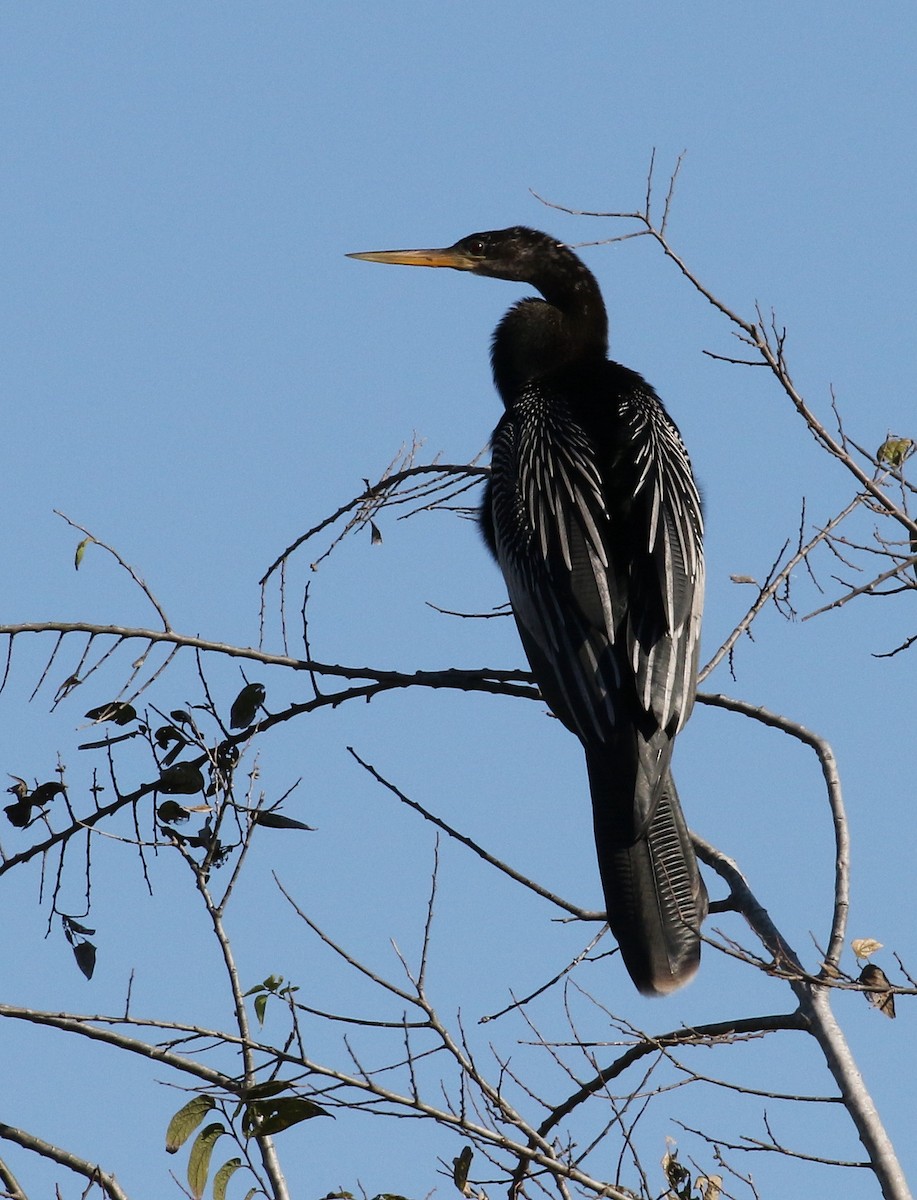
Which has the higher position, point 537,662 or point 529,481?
point 529,481

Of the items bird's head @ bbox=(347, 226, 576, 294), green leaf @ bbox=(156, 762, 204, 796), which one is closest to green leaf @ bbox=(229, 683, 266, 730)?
green leaf @ bbox=(156, 762, 204, 796)

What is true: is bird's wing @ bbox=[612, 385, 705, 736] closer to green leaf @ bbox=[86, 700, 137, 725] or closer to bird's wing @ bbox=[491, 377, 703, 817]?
bird's wing @ bbox=[491, 377, 703, 817]

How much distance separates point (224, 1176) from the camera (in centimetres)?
302

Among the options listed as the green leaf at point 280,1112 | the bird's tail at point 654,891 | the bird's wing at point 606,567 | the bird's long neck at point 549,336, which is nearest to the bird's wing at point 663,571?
the bird's wing at point 606,567

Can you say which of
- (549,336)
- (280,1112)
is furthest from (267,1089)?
(549,336)

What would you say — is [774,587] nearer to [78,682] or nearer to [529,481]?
[529,481]

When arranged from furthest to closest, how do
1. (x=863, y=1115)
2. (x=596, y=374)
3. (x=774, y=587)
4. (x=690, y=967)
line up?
(x=596, y=374) < (x=774, y=587) < (x=690, y=967) < (x=863, y=1115)

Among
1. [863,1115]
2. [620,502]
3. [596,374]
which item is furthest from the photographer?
[596,374]

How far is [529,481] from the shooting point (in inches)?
177

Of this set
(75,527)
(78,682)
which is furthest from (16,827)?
(75,527)

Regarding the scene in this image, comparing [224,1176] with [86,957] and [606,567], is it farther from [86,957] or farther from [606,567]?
[606,567]

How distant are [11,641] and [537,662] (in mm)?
1350

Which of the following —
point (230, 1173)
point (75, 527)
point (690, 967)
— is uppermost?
point (75, 527)

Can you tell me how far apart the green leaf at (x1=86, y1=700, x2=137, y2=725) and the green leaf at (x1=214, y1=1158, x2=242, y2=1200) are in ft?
3.54
